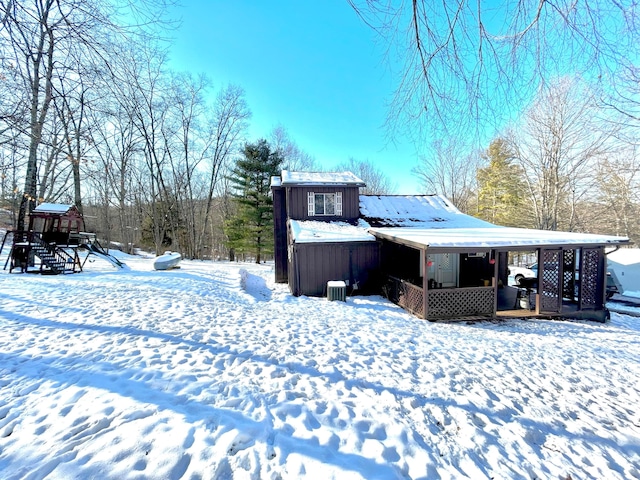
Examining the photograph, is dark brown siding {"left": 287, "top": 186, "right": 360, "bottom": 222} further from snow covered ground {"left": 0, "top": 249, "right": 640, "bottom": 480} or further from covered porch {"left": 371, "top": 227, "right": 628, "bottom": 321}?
snow covered ground {"left": 0, "top": 249, "right": 640, "bottom": 480}

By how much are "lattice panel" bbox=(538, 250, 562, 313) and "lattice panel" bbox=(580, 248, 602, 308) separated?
840 millimetres

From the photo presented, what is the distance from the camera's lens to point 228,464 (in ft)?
7.61

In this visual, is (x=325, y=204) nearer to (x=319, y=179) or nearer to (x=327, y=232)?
(x=319, y=179)

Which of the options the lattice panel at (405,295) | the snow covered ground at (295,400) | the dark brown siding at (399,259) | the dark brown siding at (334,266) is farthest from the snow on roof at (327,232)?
the snow covered ground at (295,400)

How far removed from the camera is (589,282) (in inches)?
352

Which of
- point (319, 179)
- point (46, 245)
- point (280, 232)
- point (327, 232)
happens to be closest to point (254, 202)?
point (280, 232)

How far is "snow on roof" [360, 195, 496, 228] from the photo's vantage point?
13045mm

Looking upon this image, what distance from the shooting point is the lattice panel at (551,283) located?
879cm

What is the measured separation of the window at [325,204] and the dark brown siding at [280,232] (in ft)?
6.95

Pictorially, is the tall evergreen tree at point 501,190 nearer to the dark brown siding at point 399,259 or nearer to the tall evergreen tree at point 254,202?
the dark brown siding at point 399,259

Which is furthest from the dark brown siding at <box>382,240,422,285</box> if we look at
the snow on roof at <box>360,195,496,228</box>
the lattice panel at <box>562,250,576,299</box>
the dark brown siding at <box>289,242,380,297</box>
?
the lattice panel at <box>562,250,576,299</box>

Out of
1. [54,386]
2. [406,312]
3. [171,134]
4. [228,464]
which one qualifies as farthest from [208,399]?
[171,134]

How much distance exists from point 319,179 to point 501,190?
22320mm

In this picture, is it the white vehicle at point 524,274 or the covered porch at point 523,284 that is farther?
the white vehicle at point 524,274
